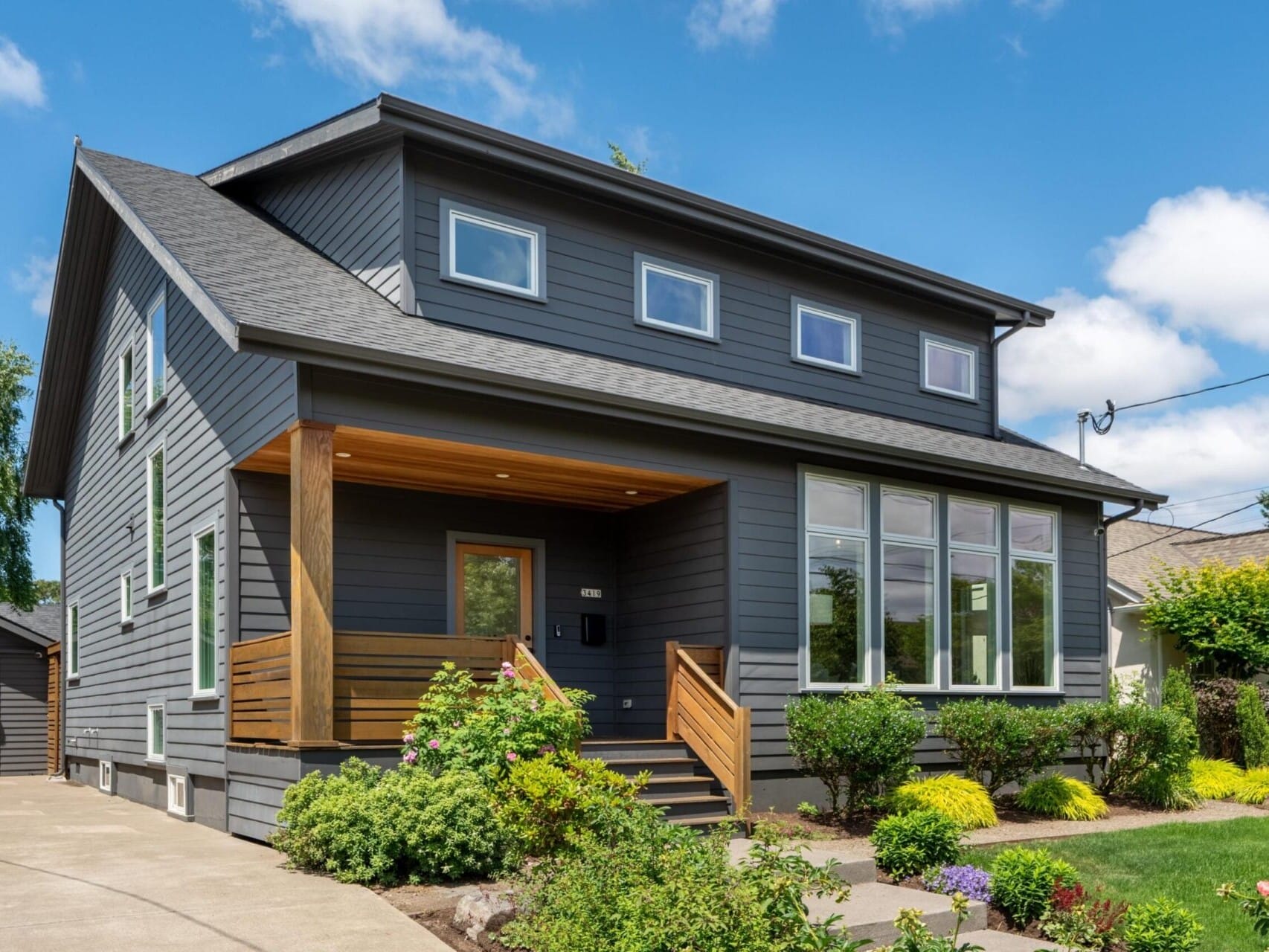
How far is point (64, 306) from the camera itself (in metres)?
15.5

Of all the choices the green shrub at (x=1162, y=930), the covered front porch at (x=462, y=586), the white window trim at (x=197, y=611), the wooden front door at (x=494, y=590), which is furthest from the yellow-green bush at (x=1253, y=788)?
the white window trim at (x=197, y=611)

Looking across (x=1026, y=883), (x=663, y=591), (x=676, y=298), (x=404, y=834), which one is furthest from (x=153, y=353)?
(x=1026, y=883)

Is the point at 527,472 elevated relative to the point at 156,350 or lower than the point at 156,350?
lower

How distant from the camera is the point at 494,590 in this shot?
11500mm

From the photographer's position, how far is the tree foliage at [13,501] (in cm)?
2538

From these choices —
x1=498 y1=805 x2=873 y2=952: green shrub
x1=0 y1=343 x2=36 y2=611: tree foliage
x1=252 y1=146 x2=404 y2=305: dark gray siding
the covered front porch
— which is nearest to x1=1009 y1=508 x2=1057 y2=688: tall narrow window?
the covered front porch

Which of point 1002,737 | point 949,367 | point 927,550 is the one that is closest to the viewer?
point 1002,737

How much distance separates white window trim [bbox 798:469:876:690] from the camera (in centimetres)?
1099

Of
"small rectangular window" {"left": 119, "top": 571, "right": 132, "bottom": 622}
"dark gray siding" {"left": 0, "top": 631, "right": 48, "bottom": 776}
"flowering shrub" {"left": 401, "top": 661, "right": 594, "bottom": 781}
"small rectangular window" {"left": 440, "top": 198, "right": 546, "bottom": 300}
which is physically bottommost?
"dark gray siding" {"left": 0, "top": 631, "right": 48, "bottom": 776}

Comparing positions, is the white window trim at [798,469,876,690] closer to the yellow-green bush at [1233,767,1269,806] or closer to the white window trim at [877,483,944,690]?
the white window trim at [877,483,944,690]

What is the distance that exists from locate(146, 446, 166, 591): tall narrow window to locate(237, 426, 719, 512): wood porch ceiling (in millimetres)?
2625

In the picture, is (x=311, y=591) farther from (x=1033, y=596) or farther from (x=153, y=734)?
(x=1033, y=596)

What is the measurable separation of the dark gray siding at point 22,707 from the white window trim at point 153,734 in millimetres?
10174

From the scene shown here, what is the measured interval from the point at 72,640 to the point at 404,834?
1208 centimetres
